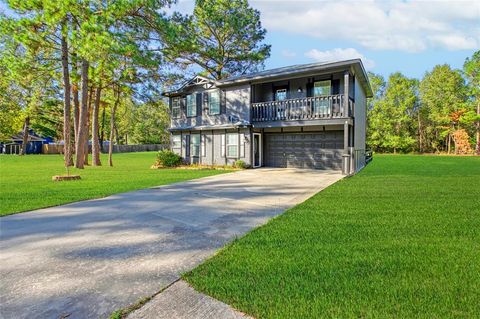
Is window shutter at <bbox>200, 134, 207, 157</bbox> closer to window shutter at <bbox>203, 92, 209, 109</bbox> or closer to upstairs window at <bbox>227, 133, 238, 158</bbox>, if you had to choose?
window shutter at <bbox>203, 92, 209, 109</bbox>

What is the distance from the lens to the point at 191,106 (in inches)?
729

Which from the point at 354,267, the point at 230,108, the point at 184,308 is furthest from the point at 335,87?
the point at 184,308

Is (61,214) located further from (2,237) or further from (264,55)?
(264,55)

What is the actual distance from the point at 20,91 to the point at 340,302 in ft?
124

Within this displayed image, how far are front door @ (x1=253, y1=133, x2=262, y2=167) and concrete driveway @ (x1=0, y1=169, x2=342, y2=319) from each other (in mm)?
9074

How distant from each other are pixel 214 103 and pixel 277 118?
15.0 feet

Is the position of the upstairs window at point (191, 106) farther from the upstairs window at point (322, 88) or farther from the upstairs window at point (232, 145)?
the upstairs window at point (322, 88)

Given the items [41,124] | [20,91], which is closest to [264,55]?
[20,91]

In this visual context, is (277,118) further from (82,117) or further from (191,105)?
(82,117)

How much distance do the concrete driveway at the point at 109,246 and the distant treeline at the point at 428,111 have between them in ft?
117

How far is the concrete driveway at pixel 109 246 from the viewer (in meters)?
2.59

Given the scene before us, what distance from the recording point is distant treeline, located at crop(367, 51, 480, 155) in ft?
112

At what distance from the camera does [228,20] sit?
26.8m

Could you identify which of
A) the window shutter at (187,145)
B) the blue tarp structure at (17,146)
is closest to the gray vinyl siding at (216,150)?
the window shutter at (187,145)
